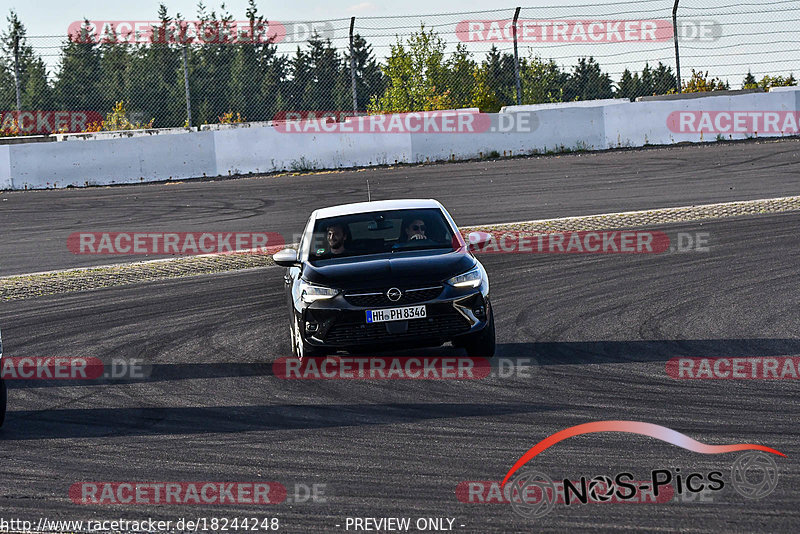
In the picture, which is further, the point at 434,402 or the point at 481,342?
the point at 481,342

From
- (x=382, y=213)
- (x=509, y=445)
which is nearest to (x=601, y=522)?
(x=509, y=445)

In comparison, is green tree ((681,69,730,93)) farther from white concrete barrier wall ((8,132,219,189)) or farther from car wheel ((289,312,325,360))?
car wheel ((289,312,325,360))

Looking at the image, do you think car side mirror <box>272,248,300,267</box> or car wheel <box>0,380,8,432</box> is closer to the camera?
car wheel <box>0,380,8,432</box>

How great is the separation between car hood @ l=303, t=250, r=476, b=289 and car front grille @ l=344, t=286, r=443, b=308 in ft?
0.17

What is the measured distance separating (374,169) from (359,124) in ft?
3.81

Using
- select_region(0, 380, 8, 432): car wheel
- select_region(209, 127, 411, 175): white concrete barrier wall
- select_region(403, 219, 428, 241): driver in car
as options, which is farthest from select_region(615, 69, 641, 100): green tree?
select_region(0, 380, 8, 432): car wheel

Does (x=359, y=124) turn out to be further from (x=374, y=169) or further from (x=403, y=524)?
(x=403, y=524)

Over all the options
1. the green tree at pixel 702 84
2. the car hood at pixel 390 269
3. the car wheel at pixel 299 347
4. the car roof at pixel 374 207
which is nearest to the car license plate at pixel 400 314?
the car hood at pixel 390 269

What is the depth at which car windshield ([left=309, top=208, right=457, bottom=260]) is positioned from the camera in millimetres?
9891

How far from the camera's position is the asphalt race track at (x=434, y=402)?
5719mm

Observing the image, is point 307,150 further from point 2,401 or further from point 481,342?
point 2,401

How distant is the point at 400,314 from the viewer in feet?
29.2

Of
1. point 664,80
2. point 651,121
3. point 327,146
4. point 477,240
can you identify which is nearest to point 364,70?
point 327,146

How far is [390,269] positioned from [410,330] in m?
0.59
